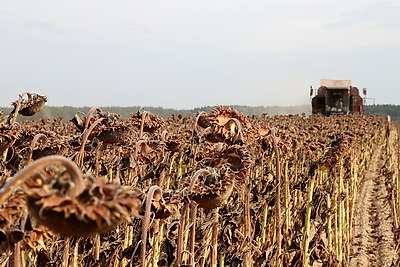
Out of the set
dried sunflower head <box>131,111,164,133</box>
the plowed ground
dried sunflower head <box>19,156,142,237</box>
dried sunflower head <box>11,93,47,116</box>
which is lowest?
the plowed ground

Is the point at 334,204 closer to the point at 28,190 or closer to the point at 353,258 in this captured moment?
the point at 353,258

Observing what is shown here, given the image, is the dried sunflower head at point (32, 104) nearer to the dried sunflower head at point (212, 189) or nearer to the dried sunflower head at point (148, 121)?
the dried sunflower head at point (148, 121)

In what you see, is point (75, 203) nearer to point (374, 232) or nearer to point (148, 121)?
point (148, 121)

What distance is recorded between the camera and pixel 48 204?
1344 mm

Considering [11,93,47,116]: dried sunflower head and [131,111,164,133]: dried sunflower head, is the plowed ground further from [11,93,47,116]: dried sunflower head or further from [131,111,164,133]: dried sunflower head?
[11,93,47,116]: dried sunflower head

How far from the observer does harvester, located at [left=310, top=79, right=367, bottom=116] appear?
32678mm

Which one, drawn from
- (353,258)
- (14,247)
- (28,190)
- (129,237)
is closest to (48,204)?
(28,190)

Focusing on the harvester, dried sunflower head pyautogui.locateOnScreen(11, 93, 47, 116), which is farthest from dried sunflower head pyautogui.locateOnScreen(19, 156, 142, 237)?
the harvester

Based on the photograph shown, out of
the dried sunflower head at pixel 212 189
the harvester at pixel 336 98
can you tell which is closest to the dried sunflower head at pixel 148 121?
the dried sunflower head at pixel 212 189

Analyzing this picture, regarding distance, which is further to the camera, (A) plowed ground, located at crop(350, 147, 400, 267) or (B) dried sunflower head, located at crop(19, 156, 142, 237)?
(A) plowed ground, located at crop(350, 147, 400, 267)

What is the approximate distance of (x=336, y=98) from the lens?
109 feet

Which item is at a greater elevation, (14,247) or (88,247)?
(14,247)

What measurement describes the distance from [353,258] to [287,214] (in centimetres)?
368

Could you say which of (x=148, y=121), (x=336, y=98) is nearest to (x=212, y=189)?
(x=148, y=121)
